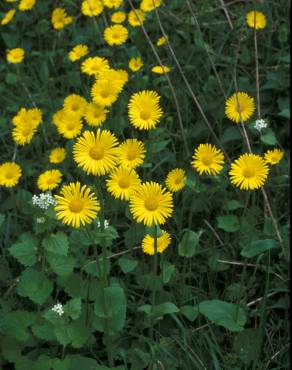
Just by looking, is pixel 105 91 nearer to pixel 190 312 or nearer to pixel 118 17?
pixel 190 312

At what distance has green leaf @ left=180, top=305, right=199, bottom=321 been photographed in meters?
1.90

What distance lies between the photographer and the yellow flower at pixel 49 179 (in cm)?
231

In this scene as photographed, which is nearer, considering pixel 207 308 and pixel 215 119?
pixel 207 308

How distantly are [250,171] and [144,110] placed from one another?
1.46 feet

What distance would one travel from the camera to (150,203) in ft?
5.22

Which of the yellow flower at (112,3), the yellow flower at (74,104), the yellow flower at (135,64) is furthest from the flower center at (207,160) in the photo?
the yellow flower at (112,3)

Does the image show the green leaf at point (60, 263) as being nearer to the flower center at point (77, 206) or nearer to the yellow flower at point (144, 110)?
→ the flower center at point (77, 206)

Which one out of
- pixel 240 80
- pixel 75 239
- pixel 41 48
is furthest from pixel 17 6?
pixel 75 239

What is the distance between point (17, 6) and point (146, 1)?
0.80 metres

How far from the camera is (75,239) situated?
6.34 ft

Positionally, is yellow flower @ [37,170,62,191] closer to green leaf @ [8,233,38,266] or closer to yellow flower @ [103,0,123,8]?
green leaf @ [8,233,38,266]

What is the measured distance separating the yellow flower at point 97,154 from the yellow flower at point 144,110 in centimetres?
43

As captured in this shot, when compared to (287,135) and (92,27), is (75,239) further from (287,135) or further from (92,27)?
(92,27)

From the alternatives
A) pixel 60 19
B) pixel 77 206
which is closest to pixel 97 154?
pixel 77 206
